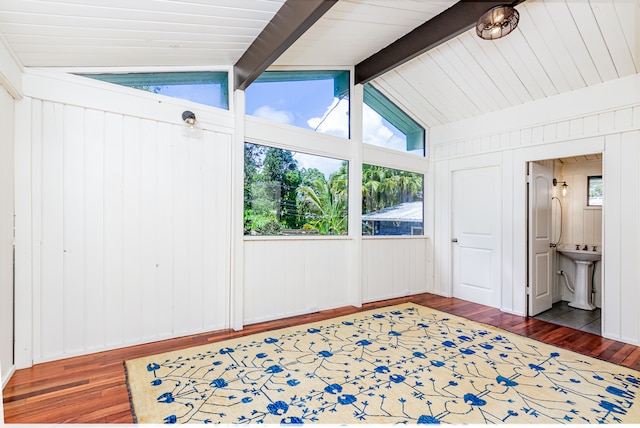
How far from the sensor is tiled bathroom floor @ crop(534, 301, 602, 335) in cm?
384

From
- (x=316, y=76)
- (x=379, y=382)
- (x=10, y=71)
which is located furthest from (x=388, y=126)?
(x=10, y=71)

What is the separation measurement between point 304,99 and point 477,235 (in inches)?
123

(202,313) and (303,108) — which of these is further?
(303,108)

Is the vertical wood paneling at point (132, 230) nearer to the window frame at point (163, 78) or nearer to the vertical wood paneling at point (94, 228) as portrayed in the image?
the vertical wood paneling at point (94, 228)

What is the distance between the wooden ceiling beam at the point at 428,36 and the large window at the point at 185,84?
1.86 m

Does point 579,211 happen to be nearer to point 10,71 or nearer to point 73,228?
point 73,228

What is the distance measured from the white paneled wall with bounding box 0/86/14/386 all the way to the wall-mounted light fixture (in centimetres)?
386

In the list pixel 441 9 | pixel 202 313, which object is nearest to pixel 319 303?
pixel 202 313

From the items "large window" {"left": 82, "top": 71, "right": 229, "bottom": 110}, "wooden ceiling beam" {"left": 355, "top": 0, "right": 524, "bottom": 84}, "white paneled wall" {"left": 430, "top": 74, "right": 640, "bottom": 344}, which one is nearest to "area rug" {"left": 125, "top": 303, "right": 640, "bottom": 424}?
"white paneled wall" {"left": 430, "top": 74, "right": 640, "bottom": 344}

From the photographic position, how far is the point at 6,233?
2461 millimetres

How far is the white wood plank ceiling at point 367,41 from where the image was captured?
2.34 metres

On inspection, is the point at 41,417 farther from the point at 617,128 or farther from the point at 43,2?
the point at 617,128

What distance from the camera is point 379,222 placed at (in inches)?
194

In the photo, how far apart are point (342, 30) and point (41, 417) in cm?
396
